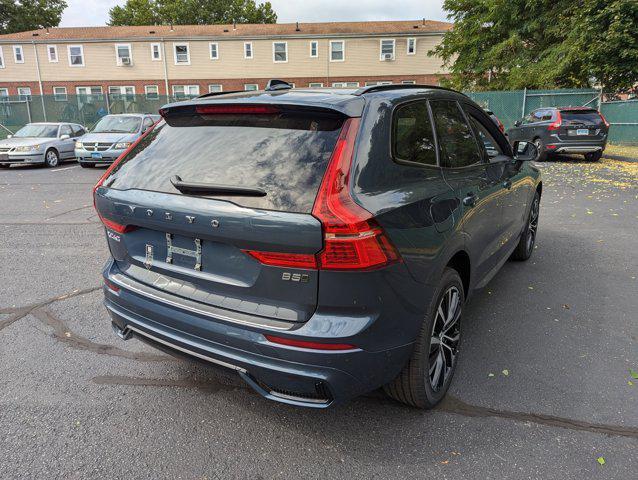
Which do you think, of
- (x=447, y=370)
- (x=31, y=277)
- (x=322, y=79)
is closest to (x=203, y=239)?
(x=447, y=370)

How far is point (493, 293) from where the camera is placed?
4.47 meters

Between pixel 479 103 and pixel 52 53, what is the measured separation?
31.3 m

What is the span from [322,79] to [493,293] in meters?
33.6

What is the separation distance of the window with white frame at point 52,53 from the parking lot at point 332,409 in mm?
38019

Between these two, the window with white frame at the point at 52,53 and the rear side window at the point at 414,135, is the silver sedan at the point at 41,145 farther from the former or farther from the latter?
the window with white frame at the point at 52,53

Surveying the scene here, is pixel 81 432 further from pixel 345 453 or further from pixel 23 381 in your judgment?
pixel 345 453

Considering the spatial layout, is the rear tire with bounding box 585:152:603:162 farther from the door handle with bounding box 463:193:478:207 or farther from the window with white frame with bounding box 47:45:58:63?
the window with white frame with bounding box 47:45:58:63

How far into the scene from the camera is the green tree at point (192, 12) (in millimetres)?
51062

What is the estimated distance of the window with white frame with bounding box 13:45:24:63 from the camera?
117 ft

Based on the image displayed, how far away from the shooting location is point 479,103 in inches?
933


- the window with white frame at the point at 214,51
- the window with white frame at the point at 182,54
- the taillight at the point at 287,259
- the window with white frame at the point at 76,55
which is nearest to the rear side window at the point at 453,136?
the taillight at the point at 287,259

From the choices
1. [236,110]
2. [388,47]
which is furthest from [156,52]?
[236,110]

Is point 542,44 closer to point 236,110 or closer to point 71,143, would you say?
point 71,143

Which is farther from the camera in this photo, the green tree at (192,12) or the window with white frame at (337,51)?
the green tree at (192,12)
